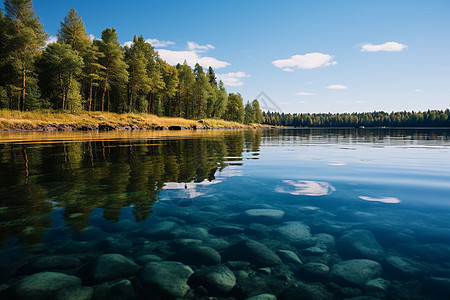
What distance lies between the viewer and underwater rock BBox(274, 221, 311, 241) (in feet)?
10.9

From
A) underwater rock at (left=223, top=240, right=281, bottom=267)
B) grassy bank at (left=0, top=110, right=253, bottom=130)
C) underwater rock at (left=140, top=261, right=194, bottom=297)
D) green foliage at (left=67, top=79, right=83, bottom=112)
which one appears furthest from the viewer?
green foliage at (left=67, top=79, right=83, bottom=112)

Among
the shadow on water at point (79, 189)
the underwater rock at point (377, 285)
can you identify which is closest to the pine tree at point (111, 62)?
the shadow on water at point (79, 189)

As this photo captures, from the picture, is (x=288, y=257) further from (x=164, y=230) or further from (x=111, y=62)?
(x=111, y=62)

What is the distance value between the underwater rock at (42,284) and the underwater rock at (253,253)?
62.7 inches

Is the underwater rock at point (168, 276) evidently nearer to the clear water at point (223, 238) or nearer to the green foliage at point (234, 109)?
the clear water at point (223, 238)

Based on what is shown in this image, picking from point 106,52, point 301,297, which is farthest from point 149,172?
point 106,52

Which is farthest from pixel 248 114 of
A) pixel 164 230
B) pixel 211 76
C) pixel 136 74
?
pixel 164 230

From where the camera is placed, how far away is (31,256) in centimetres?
270

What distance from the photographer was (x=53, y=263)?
259 centimetres

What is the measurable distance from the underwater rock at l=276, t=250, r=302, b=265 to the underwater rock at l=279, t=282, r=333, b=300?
15.6 inches

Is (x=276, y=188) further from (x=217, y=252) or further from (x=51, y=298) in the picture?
(x=51, y=298)

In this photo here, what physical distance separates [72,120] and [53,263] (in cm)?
4071

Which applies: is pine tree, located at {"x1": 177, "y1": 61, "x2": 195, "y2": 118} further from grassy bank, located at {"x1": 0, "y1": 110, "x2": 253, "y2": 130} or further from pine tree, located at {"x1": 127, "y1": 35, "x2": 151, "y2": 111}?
grassy bank, located at {"x1": 0, "y1": 110, "x2": 253, "y2": 130}

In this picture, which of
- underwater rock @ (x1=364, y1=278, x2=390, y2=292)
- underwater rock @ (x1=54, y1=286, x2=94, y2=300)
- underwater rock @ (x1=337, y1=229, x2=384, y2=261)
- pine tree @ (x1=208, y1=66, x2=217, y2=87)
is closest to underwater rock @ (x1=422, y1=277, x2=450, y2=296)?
underwater rock @ (x1=364, y1=278, x2=390, y2=292)
